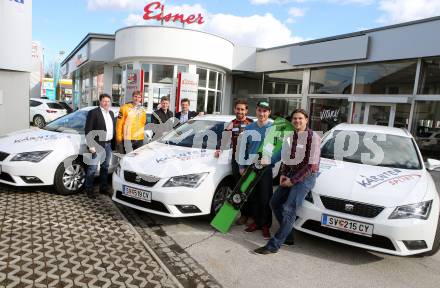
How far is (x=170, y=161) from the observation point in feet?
15.6

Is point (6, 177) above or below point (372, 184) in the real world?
below

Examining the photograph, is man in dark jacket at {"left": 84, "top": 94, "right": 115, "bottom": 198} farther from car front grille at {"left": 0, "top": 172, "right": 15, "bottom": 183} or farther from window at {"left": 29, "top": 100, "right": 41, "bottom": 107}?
window at {"left": 29, "top": 100, "right": 41, "bottom": 107}

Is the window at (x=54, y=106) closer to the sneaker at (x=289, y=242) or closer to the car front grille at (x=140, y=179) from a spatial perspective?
the car front grille at (x=140, y=179)

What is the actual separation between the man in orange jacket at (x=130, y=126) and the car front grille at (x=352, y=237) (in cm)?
350

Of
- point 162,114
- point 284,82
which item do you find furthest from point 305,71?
point 162,114

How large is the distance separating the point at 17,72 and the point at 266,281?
8.68 meters

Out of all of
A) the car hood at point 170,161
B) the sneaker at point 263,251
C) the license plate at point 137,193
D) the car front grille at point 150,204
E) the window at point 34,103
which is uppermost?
the window at point 34,103

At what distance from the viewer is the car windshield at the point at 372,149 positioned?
4.81 metres

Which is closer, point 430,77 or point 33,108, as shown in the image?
point 430,77

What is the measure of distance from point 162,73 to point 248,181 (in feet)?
42.0

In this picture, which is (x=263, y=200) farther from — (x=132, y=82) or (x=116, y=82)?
(x=116, y=82)

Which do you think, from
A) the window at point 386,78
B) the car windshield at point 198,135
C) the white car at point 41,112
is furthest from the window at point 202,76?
the car windshield at point 198,135

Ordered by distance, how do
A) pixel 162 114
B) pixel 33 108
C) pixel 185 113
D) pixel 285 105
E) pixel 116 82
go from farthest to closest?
pixel 116 82 → pixel 33 108 → pixel 285 105 → pixel 185 113 → pixel 162 114

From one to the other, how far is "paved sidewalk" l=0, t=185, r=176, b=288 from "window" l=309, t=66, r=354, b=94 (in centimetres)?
1110
